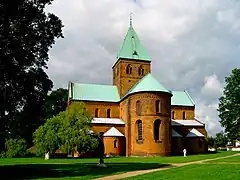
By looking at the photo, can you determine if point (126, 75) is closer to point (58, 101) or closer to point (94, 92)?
point (94, 92)

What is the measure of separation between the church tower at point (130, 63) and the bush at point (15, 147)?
19.1 m

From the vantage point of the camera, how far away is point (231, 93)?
201 ft

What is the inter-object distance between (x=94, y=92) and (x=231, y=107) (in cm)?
2469

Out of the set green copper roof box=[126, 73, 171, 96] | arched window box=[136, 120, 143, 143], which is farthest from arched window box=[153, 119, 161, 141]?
green copper roof box=[126, 73, 171, 96]

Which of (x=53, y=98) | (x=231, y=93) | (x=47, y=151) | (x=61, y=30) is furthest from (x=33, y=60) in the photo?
(x=53, y=98)

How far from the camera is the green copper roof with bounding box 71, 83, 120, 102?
2290 inches

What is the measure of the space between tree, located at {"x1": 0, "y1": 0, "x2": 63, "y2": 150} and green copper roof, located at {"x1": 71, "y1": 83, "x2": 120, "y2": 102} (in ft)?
109

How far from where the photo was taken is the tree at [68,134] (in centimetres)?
4116

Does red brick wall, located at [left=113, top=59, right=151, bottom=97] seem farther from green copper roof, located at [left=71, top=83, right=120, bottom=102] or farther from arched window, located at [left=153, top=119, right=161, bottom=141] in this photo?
arched window, located at [left=153, top=119, right=161, bottom=141]

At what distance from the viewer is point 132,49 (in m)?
62.5

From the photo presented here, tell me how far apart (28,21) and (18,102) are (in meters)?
5.77

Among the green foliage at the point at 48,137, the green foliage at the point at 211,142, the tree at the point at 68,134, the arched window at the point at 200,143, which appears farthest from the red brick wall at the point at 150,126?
the green foliage at the point at 211,142

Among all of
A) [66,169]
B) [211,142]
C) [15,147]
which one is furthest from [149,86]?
[211,142]

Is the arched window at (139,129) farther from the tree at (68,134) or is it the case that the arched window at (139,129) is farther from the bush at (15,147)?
the bush at (15,147)
